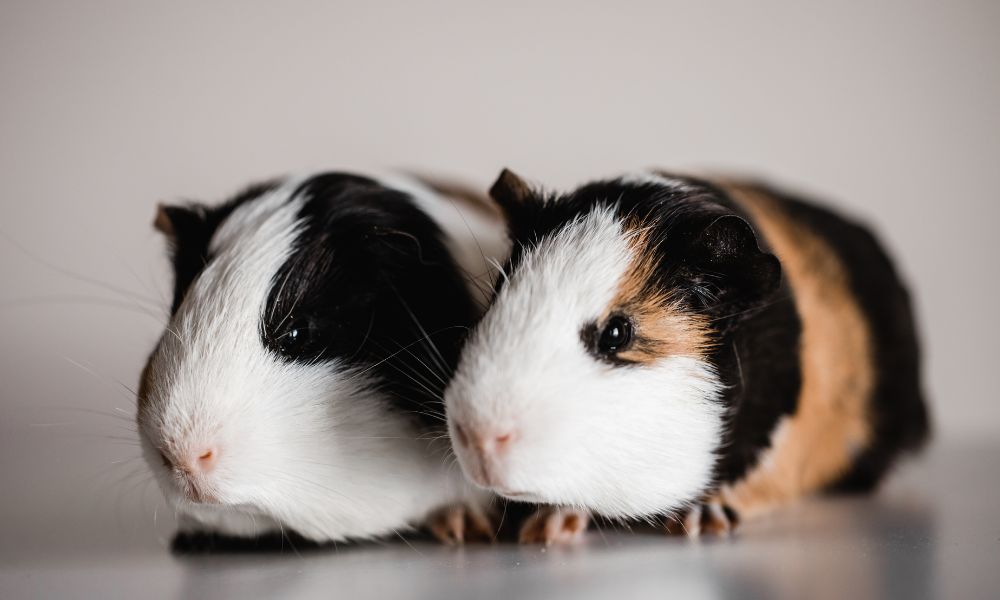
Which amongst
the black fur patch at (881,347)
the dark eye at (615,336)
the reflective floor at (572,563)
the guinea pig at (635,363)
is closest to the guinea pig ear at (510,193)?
the guinea pig at (635,363)

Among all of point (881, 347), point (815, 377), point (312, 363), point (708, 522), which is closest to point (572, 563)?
point (708, 522)

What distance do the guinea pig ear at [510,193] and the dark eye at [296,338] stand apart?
0.35 meters

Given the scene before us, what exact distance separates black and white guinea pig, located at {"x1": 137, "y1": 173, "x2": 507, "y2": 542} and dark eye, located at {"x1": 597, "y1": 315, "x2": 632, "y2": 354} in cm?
25

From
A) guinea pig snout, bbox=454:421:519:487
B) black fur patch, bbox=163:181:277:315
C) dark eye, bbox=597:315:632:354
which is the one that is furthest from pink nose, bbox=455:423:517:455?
black fur patch, bbox=163:181:277:315

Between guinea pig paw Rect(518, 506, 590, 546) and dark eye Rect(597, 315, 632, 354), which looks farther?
guinea pig paw Rect(518, 506, 590, 546)

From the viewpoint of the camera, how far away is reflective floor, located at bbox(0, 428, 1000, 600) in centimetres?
133

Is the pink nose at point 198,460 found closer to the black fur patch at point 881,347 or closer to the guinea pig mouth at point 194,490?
the guinea pig mouth at point 194,490

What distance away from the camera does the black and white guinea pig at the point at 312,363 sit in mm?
1397

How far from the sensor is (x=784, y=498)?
1.87m

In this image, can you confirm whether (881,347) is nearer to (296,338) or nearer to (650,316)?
(650,316)


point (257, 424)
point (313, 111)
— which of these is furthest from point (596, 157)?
point (257, 424)

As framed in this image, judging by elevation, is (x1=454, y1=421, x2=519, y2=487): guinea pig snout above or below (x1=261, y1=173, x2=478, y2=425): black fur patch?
Result: below

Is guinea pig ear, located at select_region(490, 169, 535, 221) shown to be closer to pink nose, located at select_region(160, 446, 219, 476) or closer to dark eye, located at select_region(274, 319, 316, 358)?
dark eye, located at select_region(274, 319, 316, 358)

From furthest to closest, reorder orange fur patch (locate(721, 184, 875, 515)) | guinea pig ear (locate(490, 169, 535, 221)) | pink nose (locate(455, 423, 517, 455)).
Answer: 1. orange fur patch (locate(721, 184, 875, 515))
2. guinea pig ear (locate(490, 169, 535, 221))
3. pink nose (locate(455, 423, 517, 455))
